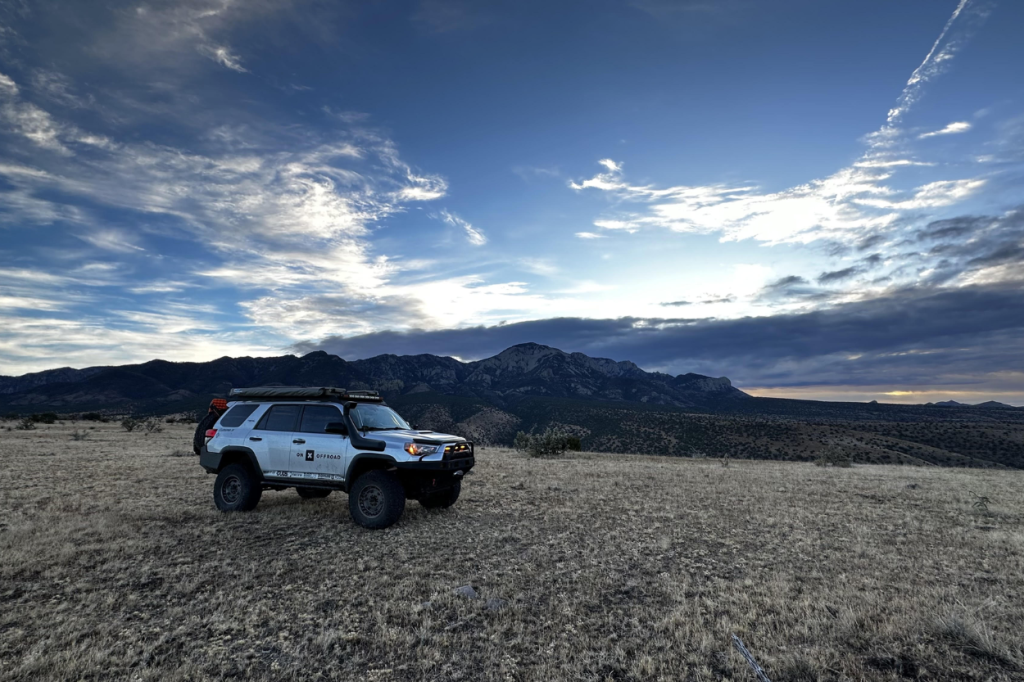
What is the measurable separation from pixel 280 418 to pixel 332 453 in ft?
5.07

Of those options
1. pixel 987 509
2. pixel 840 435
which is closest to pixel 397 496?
pixel 987 509

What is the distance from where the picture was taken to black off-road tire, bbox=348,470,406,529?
826cm

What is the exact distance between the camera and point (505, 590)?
5789 millimetres

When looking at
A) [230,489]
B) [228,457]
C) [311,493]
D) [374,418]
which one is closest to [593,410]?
[311,493]

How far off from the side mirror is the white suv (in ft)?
0.06

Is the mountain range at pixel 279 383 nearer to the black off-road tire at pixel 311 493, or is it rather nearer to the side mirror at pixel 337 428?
the black off-road tire at pixel 311 493

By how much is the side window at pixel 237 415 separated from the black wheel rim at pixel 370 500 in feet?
10.4

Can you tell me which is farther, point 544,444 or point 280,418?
point 544,444

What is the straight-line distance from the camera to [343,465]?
865 centimetres

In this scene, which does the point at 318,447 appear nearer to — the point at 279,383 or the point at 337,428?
the point at 337,428

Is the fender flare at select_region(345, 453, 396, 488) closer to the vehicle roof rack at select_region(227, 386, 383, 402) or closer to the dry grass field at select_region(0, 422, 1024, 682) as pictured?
the dry grass field at select_region(0, 422, 1024, 682)

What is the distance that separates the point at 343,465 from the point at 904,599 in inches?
322

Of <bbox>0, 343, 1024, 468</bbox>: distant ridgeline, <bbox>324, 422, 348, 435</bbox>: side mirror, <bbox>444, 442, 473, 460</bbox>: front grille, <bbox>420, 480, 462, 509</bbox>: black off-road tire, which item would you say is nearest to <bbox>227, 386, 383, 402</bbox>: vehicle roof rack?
<bbox>324, 422, 348, 435</bbox>: side mirror

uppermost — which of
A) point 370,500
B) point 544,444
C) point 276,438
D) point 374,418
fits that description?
point 374,418
